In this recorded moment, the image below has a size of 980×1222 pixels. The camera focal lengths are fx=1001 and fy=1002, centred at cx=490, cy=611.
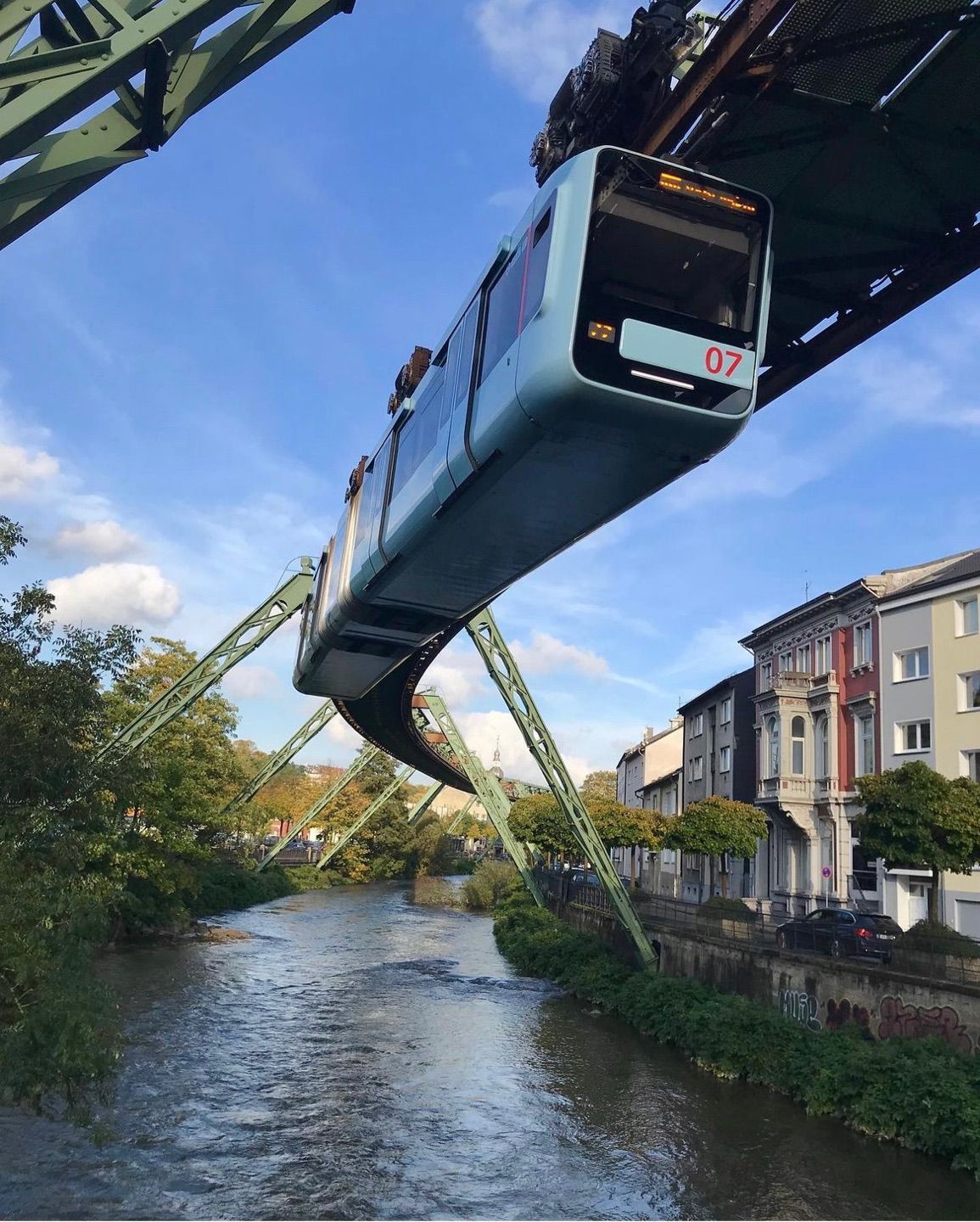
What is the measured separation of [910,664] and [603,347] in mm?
28188

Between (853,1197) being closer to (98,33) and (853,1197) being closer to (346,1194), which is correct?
(346,1194)

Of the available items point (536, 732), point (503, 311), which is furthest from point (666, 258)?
point (536, 732)

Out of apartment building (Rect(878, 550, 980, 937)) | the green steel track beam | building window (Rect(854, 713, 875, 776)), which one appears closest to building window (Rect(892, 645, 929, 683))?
apartment building (Rect(878, 550, 980, 937))

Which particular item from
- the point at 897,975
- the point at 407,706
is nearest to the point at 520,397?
the point at 897,975

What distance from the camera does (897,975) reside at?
18094mm

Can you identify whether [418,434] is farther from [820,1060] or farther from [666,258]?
[820,1060]

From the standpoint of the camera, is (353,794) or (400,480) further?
(353,794)

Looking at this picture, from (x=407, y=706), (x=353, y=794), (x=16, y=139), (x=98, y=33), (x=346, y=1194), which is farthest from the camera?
(x=353, y=794)

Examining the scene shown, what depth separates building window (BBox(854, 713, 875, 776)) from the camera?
3469 centimetres

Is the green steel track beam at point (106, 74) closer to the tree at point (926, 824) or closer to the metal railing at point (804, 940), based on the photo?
the metal railing at point (804, 940)

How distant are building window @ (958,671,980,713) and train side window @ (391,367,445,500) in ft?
75.6

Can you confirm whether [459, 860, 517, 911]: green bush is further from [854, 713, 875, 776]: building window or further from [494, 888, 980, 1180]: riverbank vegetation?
[494, 888, 980, 1180]: riverbank vegetation

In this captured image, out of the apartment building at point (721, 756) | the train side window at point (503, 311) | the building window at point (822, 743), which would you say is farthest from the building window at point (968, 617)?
the train side window at point (503, 311)

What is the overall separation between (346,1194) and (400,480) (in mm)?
9639
